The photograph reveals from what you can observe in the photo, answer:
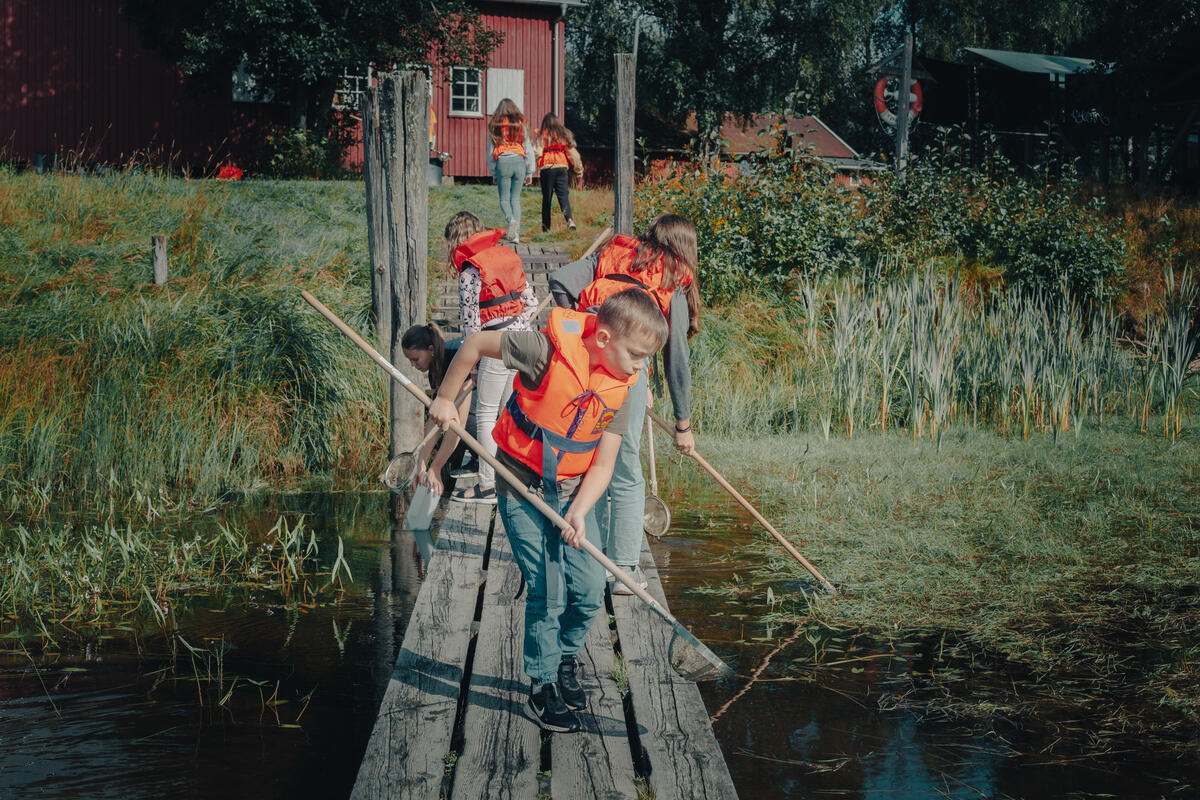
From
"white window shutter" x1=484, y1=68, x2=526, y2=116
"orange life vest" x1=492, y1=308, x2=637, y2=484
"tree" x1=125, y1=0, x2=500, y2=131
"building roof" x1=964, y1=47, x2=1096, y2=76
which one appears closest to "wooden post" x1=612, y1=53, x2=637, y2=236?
"orange life vest" x1=492, y1=308, x2=637, y2=484

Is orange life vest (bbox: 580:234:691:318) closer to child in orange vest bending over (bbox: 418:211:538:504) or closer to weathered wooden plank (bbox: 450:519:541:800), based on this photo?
child in orange vest bending over (bbox: 418:211:538:504)

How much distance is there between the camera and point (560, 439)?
11.3 feet

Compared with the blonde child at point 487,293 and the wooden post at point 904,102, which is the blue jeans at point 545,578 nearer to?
the blonde child at point 487,293

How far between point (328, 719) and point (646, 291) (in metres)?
2.08

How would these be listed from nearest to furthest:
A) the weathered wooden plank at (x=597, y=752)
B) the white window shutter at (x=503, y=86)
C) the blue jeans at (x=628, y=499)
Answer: the weathered wooden plank at (x=597, y=752) < the blue jeans at (x=628, y=499) < the white window shutter at (x=503, y=86)

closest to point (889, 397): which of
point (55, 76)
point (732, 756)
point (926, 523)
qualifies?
point (926, 523)

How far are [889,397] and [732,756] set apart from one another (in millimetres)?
6081

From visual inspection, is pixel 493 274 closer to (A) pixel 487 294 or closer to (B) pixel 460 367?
(A) pixel 487 294

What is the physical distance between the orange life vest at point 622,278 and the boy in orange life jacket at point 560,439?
0.91 m

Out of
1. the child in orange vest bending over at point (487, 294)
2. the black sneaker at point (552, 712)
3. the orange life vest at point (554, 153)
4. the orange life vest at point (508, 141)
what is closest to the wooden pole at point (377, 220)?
the child in orange vest bending over at point (487, 294)

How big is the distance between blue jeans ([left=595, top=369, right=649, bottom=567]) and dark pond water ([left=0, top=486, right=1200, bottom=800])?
608mm

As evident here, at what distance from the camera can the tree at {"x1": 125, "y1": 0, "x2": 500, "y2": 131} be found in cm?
1788

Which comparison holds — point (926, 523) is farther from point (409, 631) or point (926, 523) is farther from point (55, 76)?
point (55, 76)

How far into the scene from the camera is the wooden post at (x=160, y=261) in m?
9.38
